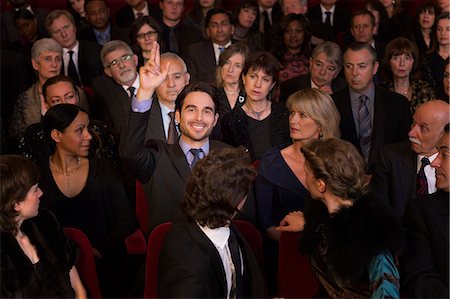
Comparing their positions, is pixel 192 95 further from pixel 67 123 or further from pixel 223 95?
pixel 223 95

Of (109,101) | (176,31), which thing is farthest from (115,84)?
(176,31)

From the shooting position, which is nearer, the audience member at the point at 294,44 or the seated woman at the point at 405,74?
the seated woman at the point at 405,74

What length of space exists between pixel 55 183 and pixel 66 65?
246 centimetres

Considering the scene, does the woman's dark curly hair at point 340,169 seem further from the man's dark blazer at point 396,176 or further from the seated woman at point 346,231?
the man's dark blazer at point 396,176

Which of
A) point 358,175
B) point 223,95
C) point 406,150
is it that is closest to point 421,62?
point 223,95

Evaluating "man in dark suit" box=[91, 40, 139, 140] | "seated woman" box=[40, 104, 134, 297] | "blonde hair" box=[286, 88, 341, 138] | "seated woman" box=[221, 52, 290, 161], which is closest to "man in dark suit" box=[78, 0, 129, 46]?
"man in dark suit" box=[91, 40, 139, 140]

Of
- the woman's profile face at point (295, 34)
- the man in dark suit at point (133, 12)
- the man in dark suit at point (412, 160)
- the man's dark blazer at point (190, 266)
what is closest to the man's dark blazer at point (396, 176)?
the man in dark suit at point (412, 160)

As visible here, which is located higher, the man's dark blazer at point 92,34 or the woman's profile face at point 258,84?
the man's dark blazer at point 92,34

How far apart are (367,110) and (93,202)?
6.25 feet

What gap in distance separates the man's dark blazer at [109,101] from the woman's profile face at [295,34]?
1612 mm

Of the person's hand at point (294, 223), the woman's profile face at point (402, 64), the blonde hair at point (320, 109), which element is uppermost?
the woman's profile face at point (402, 64)

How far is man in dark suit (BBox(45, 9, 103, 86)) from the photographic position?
208 inches

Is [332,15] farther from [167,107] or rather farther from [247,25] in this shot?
[167,107]

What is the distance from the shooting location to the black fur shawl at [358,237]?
2.04 metres
